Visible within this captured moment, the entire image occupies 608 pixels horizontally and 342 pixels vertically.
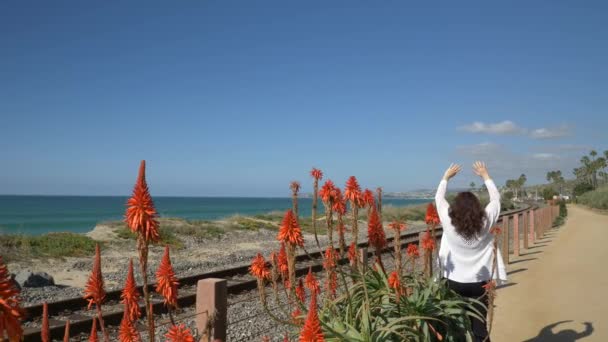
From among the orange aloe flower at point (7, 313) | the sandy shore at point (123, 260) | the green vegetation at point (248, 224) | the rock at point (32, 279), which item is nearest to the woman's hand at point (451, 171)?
Result: the orange aloe flower at point (7, 313)

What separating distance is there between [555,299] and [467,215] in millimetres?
4614

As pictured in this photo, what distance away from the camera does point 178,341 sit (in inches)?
75.7

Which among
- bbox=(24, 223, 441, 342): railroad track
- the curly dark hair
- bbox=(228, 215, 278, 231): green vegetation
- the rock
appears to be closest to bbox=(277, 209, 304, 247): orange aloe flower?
the curly dark hair

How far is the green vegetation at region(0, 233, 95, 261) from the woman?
46.4ft

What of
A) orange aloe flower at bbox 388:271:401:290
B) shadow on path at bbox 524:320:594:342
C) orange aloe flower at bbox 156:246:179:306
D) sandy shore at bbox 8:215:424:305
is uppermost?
orange aloe flower at bbox 156:246:179:306

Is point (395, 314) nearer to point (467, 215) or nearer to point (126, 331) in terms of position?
point (467, 215)

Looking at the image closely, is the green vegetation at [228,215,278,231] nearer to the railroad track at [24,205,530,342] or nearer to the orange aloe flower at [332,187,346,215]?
the railroad track at [24,205,530,342]

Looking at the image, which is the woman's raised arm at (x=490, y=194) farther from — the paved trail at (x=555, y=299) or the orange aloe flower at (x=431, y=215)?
the paved trail at (x=555, y=299)

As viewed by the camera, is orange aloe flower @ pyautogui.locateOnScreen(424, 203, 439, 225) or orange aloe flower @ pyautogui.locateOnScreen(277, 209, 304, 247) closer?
orange aloe flower @ pyautogui.locateOnScreen(277, 209, 304, 247)

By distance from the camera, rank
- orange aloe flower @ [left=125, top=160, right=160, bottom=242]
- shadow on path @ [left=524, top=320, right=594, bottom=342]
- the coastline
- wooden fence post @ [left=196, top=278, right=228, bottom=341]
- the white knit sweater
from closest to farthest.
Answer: orange aloe flower @ [left=125, top=160, right=160, bottom=242]
wooden fence post @ [left=196, top=278, right=228, bottom=341]
the white knit sweater
shadow on path @ [left=524, top=320, right=594, bottom=342]
the coastline

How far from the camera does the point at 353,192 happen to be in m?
3.70

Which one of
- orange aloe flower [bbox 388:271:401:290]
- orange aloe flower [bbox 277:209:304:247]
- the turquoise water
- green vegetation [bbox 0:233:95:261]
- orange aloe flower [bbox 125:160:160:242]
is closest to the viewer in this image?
orange aloe flower [bbox 125:160:160:242]

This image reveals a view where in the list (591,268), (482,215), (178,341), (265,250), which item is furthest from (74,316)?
(265,250)

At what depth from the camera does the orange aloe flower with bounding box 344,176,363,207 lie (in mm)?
3677
